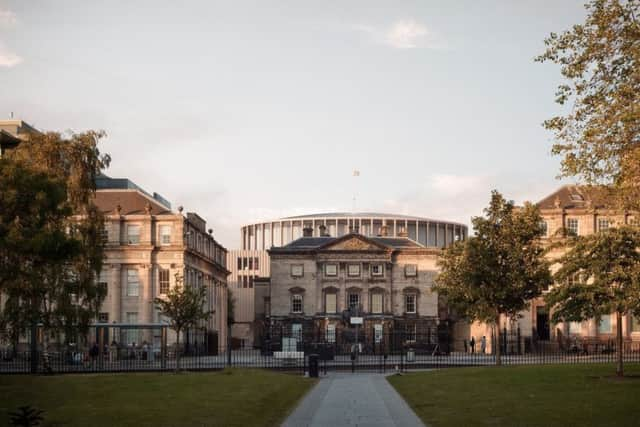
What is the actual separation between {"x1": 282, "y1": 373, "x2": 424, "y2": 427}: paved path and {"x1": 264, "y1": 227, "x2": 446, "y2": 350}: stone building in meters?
67.2

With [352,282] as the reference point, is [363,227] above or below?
above

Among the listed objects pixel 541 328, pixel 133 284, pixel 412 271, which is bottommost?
pixel 541 328

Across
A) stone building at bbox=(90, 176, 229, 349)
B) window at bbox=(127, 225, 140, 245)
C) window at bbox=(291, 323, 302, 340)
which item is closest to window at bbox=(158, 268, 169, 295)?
stone building at bbox=(90, 176, 229, 349)

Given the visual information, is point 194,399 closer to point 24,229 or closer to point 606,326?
point 24,229

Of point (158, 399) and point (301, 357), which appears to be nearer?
point (158, 399)

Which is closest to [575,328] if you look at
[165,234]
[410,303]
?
[410,303]

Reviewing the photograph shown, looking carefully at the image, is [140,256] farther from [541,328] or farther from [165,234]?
[541,328]

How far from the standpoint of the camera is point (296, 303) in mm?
112000

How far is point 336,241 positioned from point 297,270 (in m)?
5.78

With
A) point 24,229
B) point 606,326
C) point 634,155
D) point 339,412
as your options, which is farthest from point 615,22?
point 606,326

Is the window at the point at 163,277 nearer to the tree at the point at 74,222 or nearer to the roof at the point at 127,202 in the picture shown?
the roof at the point at 127,202

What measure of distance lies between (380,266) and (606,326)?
28627 mm

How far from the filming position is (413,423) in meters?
25.9

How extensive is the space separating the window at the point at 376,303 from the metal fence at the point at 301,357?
429 cm
